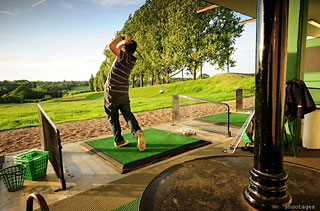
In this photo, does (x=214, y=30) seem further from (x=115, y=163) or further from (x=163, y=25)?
(x=115, y=163)

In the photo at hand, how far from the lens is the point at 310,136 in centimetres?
390

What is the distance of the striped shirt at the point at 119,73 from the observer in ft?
12.3

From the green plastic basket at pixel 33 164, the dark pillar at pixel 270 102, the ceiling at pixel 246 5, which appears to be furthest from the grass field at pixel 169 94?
the dark pillar at pixel 270 102

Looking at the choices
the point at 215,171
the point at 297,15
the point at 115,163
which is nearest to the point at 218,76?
the point at 297,15

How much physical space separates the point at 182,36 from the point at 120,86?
17.3 m

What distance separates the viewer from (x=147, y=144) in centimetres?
429

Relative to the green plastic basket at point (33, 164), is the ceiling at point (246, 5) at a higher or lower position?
higher

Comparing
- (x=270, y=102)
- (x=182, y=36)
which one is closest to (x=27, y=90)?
(x=270, y=102)

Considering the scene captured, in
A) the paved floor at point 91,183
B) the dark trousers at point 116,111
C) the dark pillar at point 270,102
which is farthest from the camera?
the dark trousers at point 116,111

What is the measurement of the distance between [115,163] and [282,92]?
3086mm

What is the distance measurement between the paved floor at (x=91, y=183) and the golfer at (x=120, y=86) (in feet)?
2.34

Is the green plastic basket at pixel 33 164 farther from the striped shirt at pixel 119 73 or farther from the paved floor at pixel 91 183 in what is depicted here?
the striped shirt at pixel 119 73

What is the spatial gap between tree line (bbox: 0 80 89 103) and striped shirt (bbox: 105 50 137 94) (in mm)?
7929

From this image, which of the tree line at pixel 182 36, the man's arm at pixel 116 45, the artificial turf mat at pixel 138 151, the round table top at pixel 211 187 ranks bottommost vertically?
the artificial turf mat at pixel 138 151
